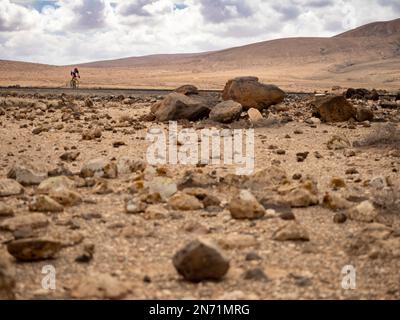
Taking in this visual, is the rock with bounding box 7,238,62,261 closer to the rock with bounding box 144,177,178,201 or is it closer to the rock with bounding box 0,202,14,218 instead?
the rock with bounding box 0,202,14,218

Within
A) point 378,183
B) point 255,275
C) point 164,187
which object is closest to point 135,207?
point 164,187

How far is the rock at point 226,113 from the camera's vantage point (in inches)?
474

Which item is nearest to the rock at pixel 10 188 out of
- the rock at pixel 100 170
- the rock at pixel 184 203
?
the rock at pixel 100 170

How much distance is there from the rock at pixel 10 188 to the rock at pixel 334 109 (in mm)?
8366

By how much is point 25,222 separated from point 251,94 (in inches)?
378

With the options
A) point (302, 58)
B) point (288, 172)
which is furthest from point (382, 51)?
point (288, 172)

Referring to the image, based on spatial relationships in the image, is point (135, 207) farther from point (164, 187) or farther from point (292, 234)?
point (292, 234)

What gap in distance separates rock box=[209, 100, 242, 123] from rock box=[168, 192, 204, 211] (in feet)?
22.2

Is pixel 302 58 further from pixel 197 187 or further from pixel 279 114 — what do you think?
pixel 197 187

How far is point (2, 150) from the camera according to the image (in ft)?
29.3

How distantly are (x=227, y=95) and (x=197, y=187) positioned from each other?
311 inches

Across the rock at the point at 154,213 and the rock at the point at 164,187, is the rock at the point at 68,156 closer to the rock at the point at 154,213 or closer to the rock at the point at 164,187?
the rock at the point at 164,187

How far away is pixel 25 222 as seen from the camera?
4.68m

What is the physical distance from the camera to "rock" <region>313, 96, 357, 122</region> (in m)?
12.5
